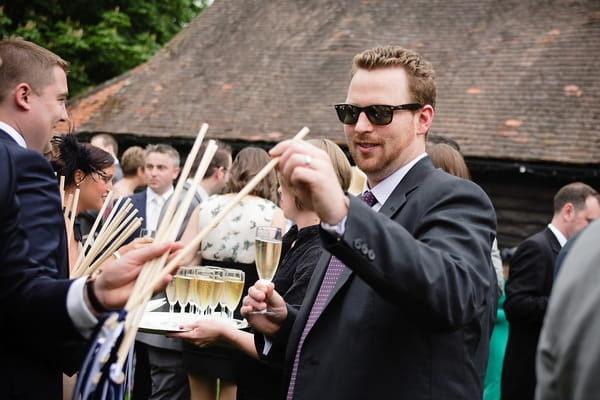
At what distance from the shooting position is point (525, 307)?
6.14m

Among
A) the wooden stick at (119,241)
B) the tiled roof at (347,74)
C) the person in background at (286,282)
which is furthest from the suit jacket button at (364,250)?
the tiled roof at (347,74)

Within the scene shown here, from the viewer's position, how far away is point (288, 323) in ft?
9.93

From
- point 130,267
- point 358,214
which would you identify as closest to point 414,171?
point 358,214

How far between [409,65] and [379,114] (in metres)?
0.24

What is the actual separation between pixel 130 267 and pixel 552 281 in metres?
5.01

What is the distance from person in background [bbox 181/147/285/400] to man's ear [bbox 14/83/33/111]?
233 centimetres

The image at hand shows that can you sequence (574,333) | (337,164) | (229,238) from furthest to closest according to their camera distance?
(229,238) < (337,164) < (574,333)

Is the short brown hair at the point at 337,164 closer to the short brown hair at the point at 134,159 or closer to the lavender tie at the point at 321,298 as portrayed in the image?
the lavender tie at the point at 321,298

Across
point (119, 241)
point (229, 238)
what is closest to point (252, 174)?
point (229, 238)

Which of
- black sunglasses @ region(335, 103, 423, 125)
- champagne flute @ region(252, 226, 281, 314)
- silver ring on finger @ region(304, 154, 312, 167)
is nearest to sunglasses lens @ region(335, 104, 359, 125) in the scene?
black sunglasses @ region(335, 103, 423, 125)

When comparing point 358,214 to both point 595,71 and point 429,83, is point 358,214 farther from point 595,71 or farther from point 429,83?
point 595,71

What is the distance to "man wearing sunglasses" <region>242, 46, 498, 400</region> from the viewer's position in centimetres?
203

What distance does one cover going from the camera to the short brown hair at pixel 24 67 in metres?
2.65

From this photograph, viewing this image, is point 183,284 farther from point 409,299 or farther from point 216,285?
point 409,299
